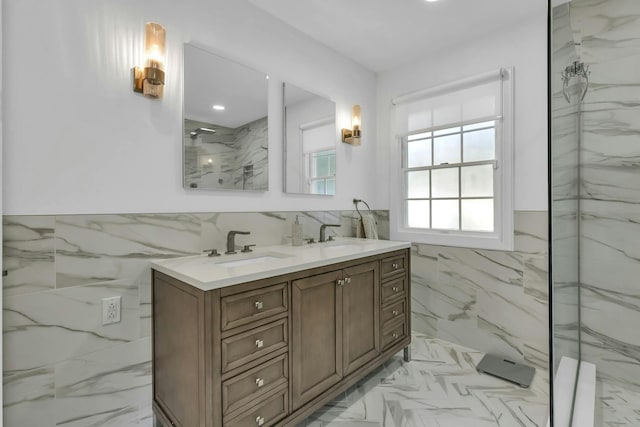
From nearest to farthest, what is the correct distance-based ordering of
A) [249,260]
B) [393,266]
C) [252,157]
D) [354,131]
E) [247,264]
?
[247,264]
[249,260]
[252,157]
[393,266]
[354,131]

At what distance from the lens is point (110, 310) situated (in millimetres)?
1475

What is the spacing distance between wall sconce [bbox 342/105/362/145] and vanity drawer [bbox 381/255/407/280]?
1192 millimetres

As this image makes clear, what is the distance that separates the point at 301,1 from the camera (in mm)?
2068

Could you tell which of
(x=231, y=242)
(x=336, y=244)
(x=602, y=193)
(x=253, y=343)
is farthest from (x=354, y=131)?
(x=253, y=343)

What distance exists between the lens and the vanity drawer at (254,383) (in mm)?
1232

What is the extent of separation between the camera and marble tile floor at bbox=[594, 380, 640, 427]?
5.39 feet

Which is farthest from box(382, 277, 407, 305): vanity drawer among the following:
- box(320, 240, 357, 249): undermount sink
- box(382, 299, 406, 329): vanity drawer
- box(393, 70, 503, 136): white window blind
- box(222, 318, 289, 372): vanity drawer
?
box(393, 70, 503, 136): white window blind

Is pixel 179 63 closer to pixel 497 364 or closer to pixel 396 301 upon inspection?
pixel 396 301

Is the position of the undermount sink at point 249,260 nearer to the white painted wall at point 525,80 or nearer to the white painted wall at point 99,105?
the white painted wall at point 99,105

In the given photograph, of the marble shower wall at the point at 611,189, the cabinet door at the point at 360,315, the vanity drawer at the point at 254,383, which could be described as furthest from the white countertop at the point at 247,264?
Answer: the marble shower wall at the point at 611,189

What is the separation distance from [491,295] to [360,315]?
1.25 m

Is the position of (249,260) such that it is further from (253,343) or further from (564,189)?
(564,189)

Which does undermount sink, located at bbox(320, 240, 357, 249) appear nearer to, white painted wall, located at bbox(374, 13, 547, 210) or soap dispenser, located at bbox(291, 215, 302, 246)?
soap dispenser, located at bbox(291, 215, 302, 246)

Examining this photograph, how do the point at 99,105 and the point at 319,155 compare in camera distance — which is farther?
the point at 319,155
